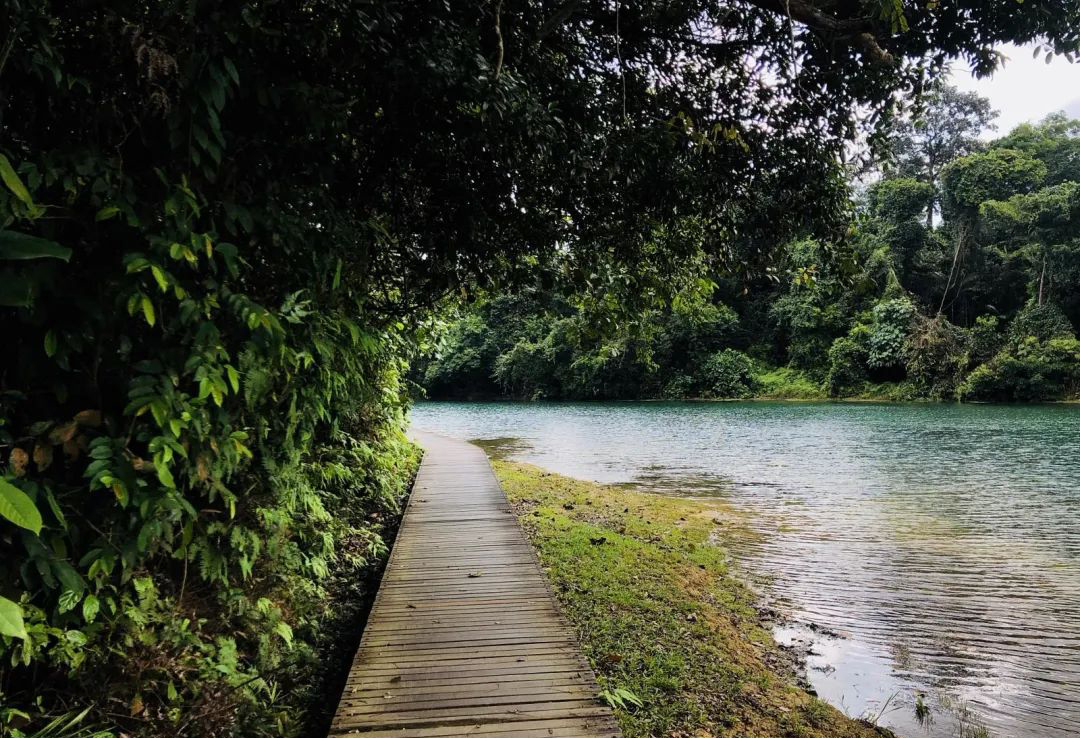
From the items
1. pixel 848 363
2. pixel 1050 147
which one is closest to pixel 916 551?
pixel 848 363

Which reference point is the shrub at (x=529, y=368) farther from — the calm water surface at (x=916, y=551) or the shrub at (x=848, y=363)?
the calm water surface at (x=916, y=551)

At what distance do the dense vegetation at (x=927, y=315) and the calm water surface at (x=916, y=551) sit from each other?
6.49 m

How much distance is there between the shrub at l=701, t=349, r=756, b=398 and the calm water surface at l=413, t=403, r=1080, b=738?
2107 centimetres

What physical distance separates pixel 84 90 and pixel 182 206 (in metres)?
0.63

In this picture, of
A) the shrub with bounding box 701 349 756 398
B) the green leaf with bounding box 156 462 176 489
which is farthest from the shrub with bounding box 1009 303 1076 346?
the green leaf with bounding box 156 462 176 489

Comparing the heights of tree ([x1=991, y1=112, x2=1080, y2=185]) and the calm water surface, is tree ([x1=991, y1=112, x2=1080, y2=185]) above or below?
above

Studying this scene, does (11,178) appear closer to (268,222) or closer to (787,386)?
(268,222)

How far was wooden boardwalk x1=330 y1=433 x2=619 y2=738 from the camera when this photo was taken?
3.19 metres

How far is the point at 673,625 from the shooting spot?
5.12 m

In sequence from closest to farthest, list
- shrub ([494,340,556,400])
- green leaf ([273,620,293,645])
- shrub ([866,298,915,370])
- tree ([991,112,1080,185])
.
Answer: green leaf ([273,620,293,645])
shrub ([866,298,915,370])
tree ([991,112,1080,185])
shrub ([494,340,556,400])

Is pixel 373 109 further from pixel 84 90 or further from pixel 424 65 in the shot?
pixel 84 90

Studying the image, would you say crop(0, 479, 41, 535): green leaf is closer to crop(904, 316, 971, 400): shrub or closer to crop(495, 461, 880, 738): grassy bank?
crop(495, 461, 880, 738): grassy bank

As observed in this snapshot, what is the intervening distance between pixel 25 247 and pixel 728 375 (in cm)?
4310

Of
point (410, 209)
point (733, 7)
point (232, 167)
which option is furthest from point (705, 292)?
point (232, 167)
